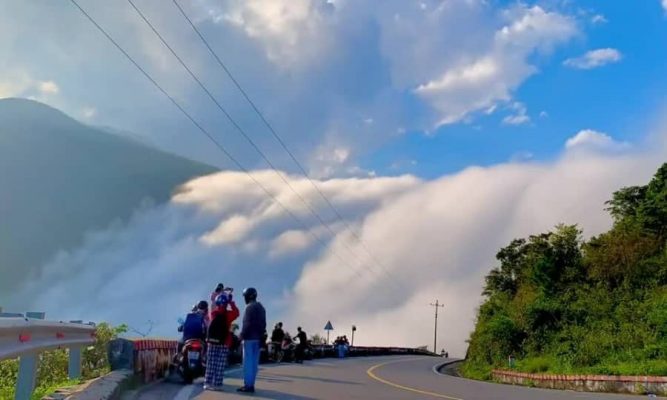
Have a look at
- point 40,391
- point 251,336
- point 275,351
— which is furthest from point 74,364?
point 275,351

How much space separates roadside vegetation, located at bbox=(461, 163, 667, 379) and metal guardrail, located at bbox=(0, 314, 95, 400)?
49.3 feet

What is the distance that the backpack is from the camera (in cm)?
1221

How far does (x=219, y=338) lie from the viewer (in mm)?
12203

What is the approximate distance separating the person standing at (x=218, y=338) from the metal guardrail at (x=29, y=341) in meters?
3.00

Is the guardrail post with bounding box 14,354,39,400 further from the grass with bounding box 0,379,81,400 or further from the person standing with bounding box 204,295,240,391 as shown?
the person standing with bounding box 204,295,240,391

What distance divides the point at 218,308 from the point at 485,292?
55960 mm

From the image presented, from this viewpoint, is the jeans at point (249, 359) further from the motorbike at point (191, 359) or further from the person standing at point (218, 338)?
the motorbike at point (191, 359)

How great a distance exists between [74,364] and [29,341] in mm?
3680

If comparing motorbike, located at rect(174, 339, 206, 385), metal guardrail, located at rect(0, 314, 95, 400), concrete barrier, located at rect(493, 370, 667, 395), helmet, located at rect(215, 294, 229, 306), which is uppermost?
helmet, located at rect(215, 294, 229, 306)

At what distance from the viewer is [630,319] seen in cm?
2688

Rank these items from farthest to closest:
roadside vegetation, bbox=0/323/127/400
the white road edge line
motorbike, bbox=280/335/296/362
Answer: motorbike, bbox=280/335/296/362 < roadside vegetation, bbox=0/323/127/400 < the white road edge line

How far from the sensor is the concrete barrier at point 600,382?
55.6 feet

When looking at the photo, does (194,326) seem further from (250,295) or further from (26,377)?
(26,377)

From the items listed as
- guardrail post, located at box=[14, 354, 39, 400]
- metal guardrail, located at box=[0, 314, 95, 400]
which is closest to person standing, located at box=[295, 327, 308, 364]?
metal guardrail, located at box=[0, 314, 95, 400]
